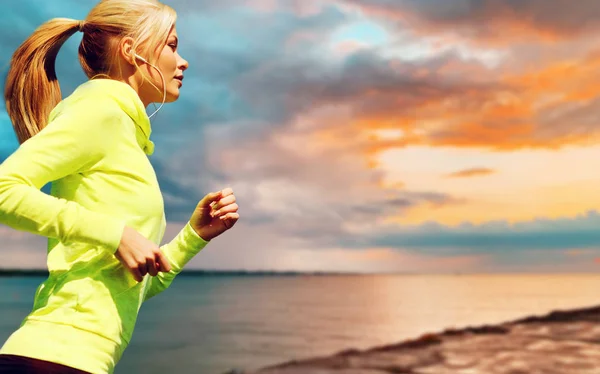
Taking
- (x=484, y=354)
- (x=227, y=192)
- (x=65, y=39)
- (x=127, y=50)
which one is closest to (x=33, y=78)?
(x=65, y=39)

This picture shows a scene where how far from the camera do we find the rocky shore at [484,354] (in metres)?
8.11

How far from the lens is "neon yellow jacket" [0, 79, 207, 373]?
136 cm

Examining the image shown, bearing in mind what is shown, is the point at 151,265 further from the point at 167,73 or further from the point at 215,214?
the point at 167,73

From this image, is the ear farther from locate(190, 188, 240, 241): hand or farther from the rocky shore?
the rocky shore

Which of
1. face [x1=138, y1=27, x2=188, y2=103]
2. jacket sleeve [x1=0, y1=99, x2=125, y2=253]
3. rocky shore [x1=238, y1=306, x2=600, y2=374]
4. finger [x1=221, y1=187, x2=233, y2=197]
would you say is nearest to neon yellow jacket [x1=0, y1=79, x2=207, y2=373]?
jacket sleeve [x1=0, y1=99, x2=125, y2=253]

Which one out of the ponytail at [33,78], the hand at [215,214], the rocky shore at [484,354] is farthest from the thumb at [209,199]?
the rocky shore at [484,354]

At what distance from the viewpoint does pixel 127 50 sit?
1.62 m

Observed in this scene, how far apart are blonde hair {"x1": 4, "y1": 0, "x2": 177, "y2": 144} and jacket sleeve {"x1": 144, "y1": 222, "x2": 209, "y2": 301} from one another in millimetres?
504

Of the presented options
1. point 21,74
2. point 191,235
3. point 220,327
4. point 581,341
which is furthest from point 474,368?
point 220,327

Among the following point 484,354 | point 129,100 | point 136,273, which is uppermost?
point 129,100

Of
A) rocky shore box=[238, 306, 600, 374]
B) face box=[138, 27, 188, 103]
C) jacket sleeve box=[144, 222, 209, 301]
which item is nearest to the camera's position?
face box=[138, 27, 188, 103]

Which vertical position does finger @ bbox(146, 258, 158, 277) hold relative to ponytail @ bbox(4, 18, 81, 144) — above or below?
below

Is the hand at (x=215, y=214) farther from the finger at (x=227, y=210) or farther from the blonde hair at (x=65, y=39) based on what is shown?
the blonde hair at (x=65, y=39)

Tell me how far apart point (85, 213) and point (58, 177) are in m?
0.12
